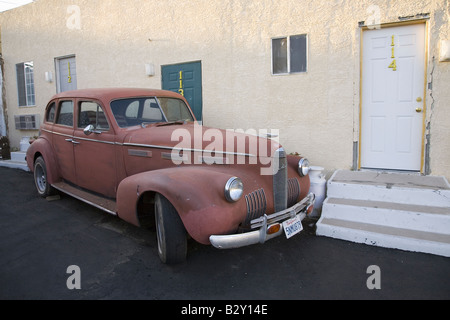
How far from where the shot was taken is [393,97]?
5.05 m

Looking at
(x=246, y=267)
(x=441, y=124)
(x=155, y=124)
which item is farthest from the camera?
(x=441, y=124)

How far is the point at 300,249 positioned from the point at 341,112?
2.58 metres

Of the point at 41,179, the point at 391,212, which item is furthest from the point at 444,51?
the point at 41,179

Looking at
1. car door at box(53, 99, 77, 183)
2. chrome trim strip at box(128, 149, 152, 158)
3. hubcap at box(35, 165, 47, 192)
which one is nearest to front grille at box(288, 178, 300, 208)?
chrome trim strip at box(128, 149, 152, 158)

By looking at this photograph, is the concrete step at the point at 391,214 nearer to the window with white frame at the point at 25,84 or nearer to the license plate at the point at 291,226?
the license plate at the point at 291,226

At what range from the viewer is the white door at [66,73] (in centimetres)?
877

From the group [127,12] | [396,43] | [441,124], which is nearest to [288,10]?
[396,43]

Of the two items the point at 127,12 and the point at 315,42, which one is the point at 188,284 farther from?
the point at 127,12

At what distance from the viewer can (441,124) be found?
4758 mm

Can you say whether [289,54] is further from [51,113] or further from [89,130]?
[51,113]

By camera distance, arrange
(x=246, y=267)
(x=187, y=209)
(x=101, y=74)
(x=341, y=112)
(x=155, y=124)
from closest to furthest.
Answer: (x=187, y=209)
(x=246, y=267)
(x=155, y=124)
(x=341, y=112)
(x=101, y=74)

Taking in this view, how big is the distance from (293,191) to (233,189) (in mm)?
1037

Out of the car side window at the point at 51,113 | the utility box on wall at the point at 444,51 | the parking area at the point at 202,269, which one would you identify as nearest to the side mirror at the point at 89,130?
the parking area at the point at 202,269

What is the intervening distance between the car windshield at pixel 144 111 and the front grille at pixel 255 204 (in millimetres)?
1817
